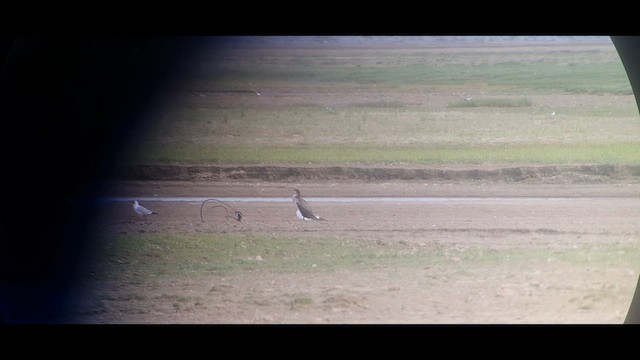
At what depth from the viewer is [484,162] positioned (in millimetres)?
5273

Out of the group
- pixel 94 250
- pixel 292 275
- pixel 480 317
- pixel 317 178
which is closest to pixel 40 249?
pixel 94 250

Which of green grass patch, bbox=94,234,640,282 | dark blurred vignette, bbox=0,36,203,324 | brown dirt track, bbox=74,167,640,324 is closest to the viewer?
brown dirt track, bbox=74,167,640,324

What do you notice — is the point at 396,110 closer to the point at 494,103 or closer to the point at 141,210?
the point at 494,103

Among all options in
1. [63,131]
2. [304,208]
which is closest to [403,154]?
[304,208]

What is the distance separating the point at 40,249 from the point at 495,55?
12.8ft

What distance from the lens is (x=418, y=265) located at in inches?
167

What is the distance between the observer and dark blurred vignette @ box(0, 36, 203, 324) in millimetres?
4344

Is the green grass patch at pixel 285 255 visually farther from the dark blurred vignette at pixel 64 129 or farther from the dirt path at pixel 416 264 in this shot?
the dark blurred vignette at pixel 64 129

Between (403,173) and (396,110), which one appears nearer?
(403,173)

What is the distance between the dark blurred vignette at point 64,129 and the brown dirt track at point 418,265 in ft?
1.01

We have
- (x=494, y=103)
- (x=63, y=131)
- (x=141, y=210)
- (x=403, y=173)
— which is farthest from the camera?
(x=494, y=103)

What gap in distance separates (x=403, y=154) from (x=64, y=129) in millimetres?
2881

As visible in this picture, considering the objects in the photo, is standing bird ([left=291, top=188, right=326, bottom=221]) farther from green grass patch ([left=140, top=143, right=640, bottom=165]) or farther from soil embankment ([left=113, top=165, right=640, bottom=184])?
green grass patch ([left=140, top=143, right=640, bottom=165])

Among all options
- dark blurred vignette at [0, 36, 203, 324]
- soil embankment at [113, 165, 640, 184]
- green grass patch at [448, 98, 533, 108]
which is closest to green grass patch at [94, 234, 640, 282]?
dark blurred vignette at [0, 36, 203, 324]
